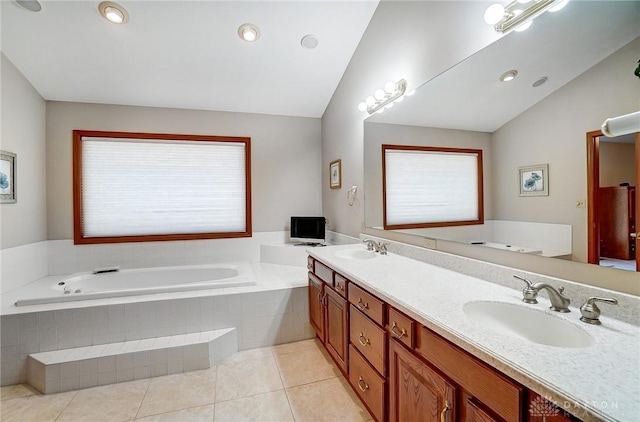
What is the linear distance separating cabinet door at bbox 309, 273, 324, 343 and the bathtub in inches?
23.6

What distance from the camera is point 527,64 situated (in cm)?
129

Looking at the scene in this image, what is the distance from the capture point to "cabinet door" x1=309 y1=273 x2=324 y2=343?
7.50 ft

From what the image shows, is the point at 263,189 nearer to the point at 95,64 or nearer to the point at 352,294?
the point at 95,64

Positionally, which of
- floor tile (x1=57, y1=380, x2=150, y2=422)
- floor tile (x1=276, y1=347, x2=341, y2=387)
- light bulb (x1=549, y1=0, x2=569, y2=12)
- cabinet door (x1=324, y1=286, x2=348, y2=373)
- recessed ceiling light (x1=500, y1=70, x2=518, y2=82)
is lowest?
floor tile (x1=57, y1=380, x2=150, y2=422)

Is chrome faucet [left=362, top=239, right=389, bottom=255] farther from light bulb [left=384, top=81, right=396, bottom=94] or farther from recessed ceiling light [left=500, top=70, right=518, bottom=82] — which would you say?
recessed ceiling light [left=500, top=70, right=518, bottom=82]

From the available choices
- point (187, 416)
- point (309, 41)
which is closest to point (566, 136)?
point (309, 41)

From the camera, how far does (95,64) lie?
2.73 meters

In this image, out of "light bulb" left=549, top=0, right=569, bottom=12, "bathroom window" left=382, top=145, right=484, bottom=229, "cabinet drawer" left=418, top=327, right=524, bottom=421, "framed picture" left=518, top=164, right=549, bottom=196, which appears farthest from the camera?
"bathroom window" left=382, top=145, right=484, bottom=229

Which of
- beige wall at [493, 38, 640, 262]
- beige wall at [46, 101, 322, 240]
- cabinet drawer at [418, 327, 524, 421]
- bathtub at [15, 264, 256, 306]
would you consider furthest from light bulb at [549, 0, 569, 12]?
beige wall at [46, 101, 322, 240]

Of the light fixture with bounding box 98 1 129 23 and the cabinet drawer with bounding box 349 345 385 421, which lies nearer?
the cabinet drawer with bounding box 349 345 385 421

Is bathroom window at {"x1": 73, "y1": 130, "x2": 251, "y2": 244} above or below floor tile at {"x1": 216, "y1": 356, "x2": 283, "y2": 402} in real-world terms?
above

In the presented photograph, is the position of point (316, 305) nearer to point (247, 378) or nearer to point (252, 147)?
point (247, 378)

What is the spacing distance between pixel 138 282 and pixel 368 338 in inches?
111

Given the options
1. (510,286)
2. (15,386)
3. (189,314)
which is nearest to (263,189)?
(189,314)
